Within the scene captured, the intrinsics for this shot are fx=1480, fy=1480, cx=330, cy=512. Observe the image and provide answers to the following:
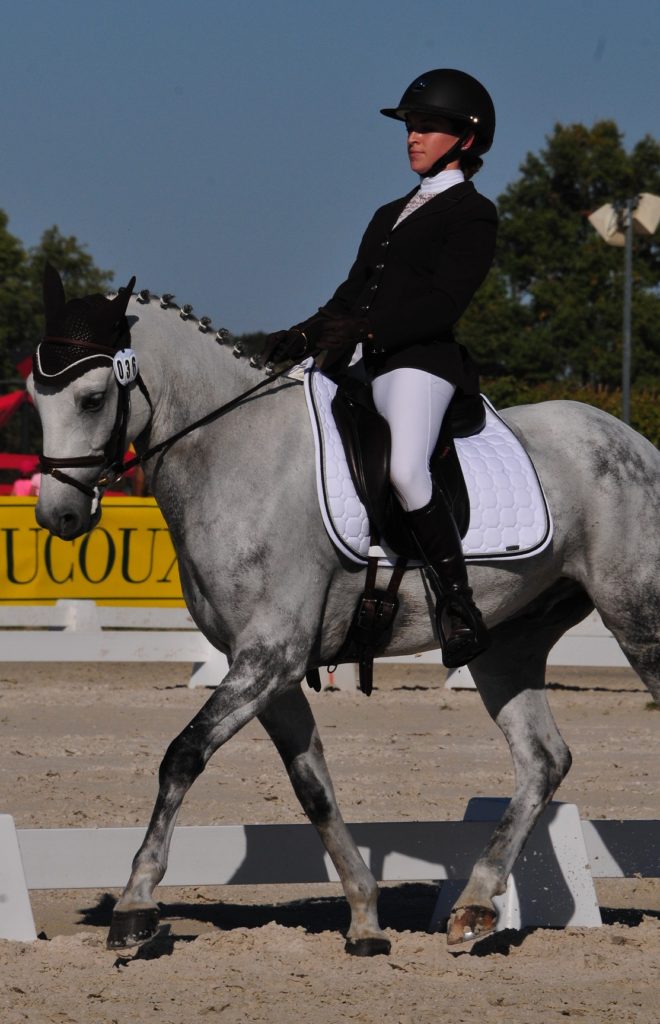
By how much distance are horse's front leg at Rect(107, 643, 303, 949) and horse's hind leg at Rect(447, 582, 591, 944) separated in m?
1.31

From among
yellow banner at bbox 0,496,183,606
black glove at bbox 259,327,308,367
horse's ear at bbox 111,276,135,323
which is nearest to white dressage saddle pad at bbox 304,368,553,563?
black glove at bbox 259,327,308,367

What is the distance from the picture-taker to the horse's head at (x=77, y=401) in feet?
15.7

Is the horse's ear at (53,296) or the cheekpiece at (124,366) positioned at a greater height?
the horse's ear at (53,296)

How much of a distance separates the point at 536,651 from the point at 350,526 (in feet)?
4.53

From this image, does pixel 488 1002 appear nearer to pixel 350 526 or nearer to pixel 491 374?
pixel 350 526

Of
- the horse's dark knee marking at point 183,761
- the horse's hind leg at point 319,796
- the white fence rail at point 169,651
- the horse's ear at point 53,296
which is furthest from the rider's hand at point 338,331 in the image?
the white fence rail at point 169,651

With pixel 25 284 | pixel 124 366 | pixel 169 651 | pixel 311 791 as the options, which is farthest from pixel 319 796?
pixel 25 284

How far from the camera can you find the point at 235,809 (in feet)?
26.8

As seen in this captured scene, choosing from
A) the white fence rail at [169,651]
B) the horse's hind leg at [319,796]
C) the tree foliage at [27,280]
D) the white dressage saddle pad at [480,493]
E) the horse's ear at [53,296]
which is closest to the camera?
the horse's ear at [53,296]

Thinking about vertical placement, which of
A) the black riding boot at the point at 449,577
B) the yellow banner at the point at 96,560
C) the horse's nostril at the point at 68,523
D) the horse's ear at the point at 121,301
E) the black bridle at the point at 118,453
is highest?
the horse's ear at the point at 121,301

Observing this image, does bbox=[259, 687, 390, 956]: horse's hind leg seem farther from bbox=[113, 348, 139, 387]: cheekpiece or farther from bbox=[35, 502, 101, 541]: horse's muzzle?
bbox=[113, 348, 139, 387]: cheekpiece

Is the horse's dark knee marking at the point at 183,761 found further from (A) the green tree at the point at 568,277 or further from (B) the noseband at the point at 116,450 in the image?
(A) the green tree at the point at 568,277

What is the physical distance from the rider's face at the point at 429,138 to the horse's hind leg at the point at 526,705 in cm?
176

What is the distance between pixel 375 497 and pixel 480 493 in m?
0.51
